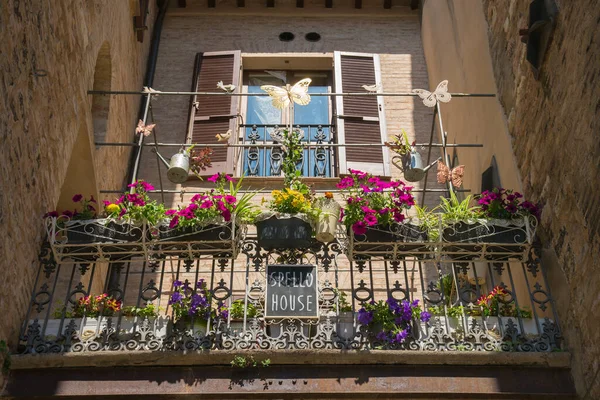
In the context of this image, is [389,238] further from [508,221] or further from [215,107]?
[215,107]

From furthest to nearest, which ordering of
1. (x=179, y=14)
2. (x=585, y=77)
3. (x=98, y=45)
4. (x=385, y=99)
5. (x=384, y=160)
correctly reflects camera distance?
(x=179, y=14)
(x=385, y=99)
(x=384, y=160)
(x=98, y=45)
(x=585, y=77)

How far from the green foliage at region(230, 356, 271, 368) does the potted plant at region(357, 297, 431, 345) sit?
0.81m

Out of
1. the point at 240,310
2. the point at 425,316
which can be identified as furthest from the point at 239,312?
the point at 425,316

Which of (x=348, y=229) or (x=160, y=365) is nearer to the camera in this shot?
(x=160, y=365)

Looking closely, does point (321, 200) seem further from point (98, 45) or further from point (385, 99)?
point (385, 99)

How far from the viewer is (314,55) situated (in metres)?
12.9

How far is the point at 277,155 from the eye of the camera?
36.1 ft

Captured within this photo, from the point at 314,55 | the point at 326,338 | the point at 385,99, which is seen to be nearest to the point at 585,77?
the point at 326,338

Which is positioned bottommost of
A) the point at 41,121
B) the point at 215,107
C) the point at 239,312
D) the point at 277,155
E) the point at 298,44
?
the point at 239,312

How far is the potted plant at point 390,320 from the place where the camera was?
6559mm

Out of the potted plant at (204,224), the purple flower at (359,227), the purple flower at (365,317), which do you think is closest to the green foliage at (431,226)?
the purple flower at (359,227)

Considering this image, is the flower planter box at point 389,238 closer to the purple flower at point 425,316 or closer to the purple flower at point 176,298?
the purple flower at point 425,316

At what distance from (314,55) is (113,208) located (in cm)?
636

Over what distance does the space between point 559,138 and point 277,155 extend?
4775 millimetres
